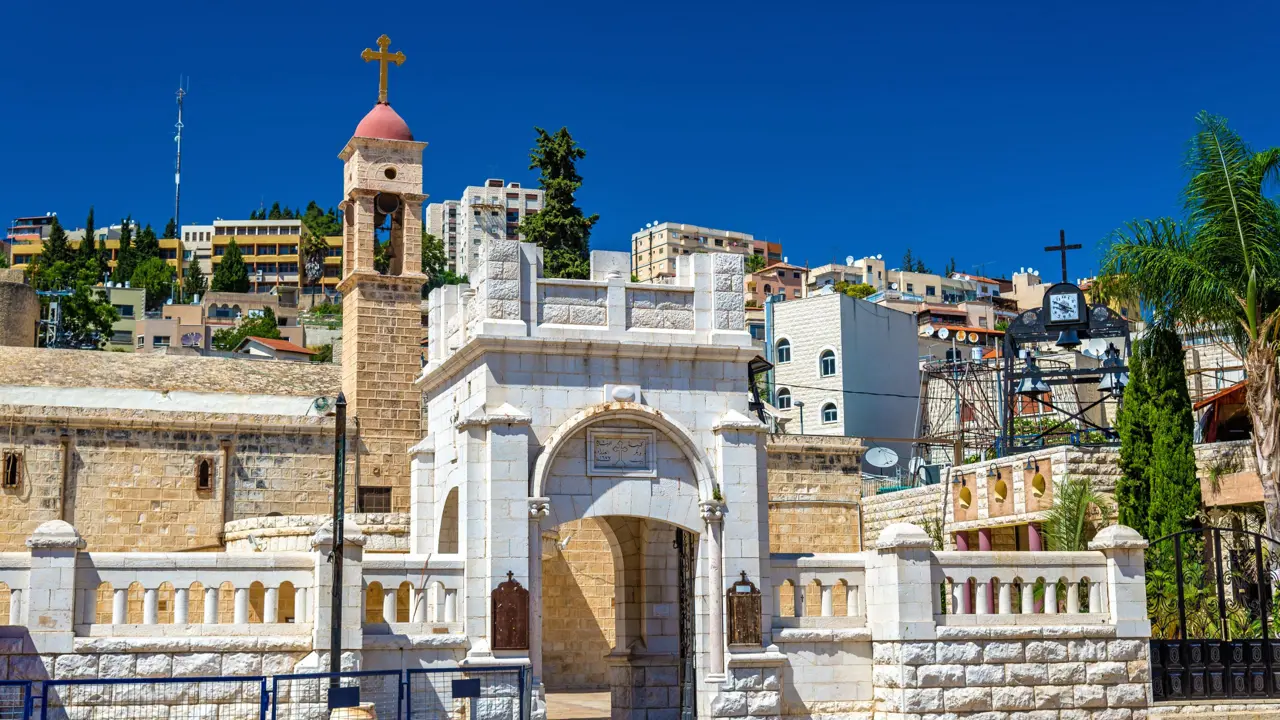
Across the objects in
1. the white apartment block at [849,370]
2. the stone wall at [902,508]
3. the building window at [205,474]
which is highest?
the white apartment block at [849,370]

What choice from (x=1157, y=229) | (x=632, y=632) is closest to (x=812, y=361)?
(x=1157, y=229)

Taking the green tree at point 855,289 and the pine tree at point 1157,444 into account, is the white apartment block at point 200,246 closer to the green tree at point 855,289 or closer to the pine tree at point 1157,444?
the green tree at point 855,289

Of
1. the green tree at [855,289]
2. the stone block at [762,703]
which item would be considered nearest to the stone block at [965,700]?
the stone block at [762,703]

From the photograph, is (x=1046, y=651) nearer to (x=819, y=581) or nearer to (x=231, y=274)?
(x=819, y=581)

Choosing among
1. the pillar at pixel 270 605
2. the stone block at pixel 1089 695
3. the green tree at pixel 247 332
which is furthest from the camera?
the green tree at pixel 247 332

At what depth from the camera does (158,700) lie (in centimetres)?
1441

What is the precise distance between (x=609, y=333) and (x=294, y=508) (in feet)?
51.3

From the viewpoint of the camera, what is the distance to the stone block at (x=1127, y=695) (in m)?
17.4

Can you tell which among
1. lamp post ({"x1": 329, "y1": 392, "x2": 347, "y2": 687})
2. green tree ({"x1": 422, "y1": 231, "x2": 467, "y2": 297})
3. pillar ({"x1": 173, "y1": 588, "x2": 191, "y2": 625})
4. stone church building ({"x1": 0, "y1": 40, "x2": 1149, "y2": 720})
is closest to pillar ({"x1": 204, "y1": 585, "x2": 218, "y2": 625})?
stone church building ({"x1": 0, "y1": 40, "x2": 1149, "y2": 720})

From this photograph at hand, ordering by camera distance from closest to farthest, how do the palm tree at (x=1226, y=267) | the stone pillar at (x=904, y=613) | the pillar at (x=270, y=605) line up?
the pillar at (x=270, y=605), the stone pillar at (x=904, y=613), the palm tree at (x=1226, y=267)

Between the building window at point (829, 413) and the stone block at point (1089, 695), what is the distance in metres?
29.9

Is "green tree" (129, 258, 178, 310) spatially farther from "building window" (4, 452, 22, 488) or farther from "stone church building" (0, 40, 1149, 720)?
"stone church building" (0, 40, 1149, 720)

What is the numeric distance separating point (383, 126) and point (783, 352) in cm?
2228

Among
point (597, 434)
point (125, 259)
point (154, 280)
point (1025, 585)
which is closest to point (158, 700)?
point (597, 434)
